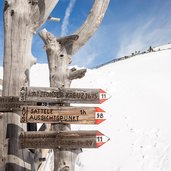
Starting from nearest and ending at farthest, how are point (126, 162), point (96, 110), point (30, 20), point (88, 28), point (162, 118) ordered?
1. point (96, 110)
2. point (30, 20)
3. point (88, 28)
4. point (126, 162)
5. point (162, 118)

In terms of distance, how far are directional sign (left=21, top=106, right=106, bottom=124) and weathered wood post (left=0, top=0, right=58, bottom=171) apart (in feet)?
1.51

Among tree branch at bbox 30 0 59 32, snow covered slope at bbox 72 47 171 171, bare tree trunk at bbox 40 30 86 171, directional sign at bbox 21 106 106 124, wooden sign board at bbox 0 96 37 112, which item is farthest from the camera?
snow covered slope at bbox 72 47 171 171

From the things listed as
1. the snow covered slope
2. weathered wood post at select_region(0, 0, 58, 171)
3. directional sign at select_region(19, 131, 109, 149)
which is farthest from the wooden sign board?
the snow covered slope

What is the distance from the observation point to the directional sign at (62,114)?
5.04 metres

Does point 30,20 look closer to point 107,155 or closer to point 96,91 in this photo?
point 96,91

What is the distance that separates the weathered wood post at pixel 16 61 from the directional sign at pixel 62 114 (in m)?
0.46

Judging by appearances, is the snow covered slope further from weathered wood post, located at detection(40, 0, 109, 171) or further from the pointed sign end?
the pointed sign end

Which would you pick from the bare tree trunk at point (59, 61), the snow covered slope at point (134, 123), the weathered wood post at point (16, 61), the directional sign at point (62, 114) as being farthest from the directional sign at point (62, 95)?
the snow covered slope at point (134, 123)

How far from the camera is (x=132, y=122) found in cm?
1466

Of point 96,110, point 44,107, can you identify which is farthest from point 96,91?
point 44,107

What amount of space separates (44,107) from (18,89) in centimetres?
68

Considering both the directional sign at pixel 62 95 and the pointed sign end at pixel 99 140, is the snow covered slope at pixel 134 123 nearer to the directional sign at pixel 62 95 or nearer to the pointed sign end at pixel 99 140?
the pointed sign end at pixel 99 140

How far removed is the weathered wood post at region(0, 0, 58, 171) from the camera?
5.28 m

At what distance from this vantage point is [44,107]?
5105 millimetres
